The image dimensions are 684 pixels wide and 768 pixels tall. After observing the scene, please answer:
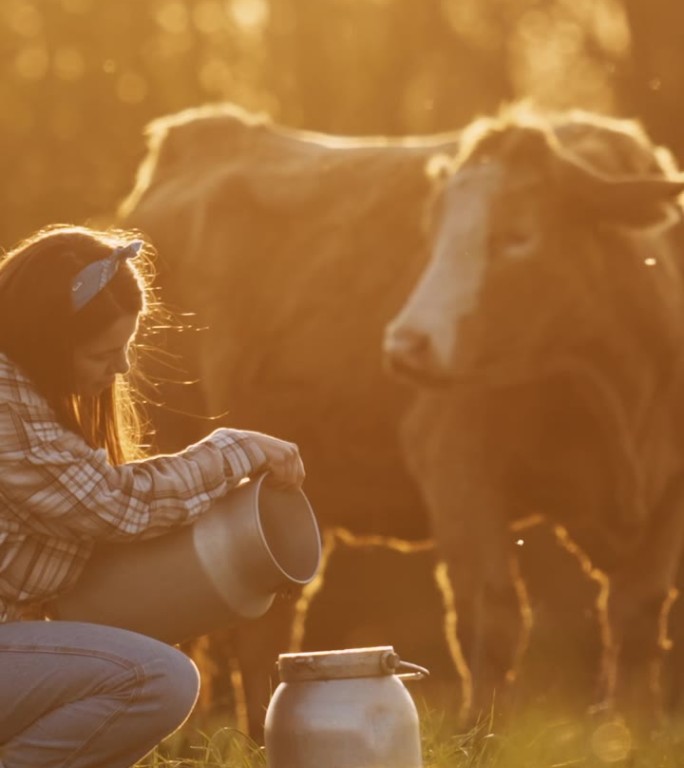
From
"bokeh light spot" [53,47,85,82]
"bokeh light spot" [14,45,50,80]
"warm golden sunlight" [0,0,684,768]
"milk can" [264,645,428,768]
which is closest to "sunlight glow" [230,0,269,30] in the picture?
"bokeh light spot" [53,47,85,82]

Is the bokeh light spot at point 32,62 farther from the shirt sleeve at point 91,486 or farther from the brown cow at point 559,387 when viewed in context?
the shirt sleeve at point 91,486

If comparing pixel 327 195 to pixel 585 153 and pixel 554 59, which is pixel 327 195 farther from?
pixel 554 59

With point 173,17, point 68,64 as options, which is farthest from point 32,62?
point 173,17

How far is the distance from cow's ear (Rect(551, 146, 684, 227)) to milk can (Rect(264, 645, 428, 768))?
410cm

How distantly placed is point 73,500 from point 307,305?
16.8 feet

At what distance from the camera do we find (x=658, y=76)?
46.7 ft

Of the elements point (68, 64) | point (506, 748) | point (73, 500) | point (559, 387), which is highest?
point (68, 64)

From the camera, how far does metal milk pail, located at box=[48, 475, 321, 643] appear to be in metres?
4.37

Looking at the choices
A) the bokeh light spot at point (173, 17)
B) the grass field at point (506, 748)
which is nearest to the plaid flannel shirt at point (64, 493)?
the grass field at point (506, 748)

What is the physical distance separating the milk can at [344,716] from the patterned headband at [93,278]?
842 millimetres

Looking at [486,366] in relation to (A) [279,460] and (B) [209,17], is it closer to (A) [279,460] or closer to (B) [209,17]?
(A) [279,460]

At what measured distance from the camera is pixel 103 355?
14.3ft

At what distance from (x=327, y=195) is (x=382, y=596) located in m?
3.55

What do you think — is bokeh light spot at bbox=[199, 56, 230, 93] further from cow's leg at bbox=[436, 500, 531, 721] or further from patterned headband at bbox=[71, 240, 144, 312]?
patterned headband at bbox=[71, 240, 144, 312]
